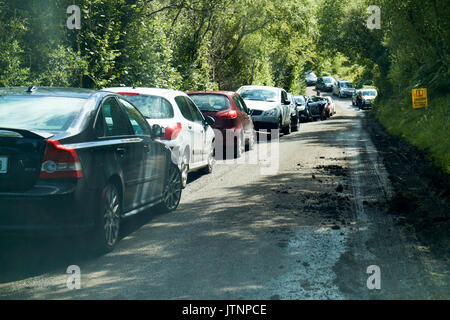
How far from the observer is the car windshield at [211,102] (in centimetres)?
1611

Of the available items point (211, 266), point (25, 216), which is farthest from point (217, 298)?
point (25, 216)

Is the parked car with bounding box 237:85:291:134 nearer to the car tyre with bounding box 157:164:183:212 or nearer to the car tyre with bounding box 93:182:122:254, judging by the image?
the car tyre with bounding box 157:164:183:212

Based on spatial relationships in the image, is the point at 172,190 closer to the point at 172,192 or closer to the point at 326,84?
Result: the point at 172,192

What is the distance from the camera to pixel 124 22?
60.7ft

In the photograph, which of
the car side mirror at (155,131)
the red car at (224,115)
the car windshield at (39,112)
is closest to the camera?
the car windshield at (39,112)

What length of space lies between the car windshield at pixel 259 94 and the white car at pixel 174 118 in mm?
11960

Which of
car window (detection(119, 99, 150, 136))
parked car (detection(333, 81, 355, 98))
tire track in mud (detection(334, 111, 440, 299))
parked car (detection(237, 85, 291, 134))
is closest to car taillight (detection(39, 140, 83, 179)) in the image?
car window (detection(119, 99, 150, 136))

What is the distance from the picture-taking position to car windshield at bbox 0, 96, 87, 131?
636 cm

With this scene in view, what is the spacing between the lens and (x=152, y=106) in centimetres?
1077

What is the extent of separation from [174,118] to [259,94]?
1367cm

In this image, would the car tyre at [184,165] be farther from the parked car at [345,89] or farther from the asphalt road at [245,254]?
the parked car at [345,89]

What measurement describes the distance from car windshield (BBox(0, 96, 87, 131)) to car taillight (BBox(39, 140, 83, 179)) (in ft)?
1.11

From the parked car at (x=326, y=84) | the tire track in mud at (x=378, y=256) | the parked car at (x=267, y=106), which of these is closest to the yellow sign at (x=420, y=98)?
the parked car at (x=267, y=106)
